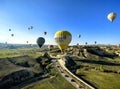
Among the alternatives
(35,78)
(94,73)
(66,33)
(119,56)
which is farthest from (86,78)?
(119,56)

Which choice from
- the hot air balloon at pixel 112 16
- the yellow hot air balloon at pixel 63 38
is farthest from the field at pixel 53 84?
the hot air balloon at pixel 112 16

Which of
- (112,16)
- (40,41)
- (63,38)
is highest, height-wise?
(112,16)

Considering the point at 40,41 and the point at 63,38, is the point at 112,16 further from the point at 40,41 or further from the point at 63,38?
the point at 40,41

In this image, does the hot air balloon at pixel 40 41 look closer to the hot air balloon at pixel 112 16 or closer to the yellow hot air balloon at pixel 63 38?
the yellow hot air balloon at pixel 63 38

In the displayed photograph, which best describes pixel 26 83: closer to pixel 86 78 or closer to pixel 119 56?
pixel 86 78

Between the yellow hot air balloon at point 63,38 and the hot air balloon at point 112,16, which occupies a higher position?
the hot air balloon at point 112,16

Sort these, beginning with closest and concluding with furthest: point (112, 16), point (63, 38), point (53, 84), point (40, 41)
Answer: point (53, 84) → point (63, 38) → point (112, 16) → point (40, 41)

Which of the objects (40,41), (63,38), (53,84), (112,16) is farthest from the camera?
(40,41)

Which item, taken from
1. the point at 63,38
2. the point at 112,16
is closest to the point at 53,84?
the point at 63,38

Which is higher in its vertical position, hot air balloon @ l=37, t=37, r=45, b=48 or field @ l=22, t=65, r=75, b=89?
hot air balloon @ l=37, t=37, r=45, b=48

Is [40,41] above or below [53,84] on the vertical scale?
above

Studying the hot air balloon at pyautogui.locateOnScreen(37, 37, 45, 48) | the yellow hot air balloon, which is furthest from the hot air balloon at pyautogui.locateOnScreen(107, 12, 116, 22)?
the hot air balloon at pyautogui.locateOnScreen(37, 37, 45, 48)

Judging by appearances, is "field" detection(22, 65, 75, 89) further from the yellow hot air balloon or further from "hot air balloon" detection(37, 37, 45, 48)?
"hot air balloon" detection(37, 37, 45, 48)
